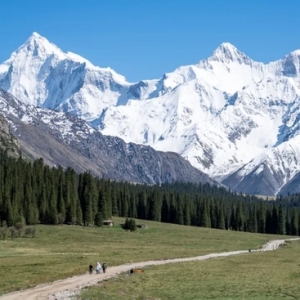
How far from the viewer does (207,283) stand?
75.7 m

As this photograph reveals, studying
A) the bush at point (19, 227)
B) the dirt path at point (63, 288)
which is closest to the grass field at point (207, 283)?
the dirt path at point (63, 288)

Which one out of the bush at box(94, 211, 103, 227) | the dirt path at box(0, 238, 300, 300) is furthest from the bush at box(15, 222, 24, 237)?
the dirt path at box(0, 238, 300, 300)

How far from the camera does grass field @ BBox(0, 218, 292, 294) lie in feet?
264

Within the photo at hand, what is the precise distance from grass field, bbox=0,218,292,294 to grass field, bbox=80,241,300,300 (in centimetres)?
813

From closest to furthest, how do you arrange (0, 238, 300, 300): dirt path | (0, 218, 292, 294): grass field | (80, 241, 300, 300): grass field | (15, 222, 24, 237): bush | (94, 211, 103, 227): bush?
(0, 238, 300, 300): dirt path, (80, 241, 300, 300): grass field, (0, 218, 292, 294): grass field, (15, 222, 24, 237): bush, (94, 211, 103, 227): bush

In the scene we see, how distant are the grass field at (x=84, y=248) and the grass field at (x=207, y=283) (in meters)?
8.13

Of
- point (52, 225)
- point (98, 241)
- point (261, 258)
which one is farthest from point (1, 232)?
point (261, 258)

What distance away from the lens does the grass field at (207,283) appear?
65938 millimetres

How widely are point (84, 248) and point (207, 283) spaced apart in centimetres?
4871

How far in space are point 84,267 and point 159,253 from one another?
1141 inches

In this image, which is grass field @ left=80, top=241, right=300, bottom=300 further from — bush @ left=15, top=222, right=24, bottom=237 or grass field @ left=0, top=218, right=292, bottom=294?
bush @ left=15, top=222, right=24, bottom=237

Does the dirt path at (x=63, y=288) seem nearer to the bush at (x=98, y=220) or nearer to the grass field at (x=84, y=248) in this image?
the grass field at (x=84, y=248)

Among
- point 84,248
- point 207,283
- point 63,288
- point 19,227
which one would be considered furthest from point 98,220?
point 63,288

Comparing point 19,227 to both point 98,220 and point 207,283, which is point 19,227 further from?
point 207,283
